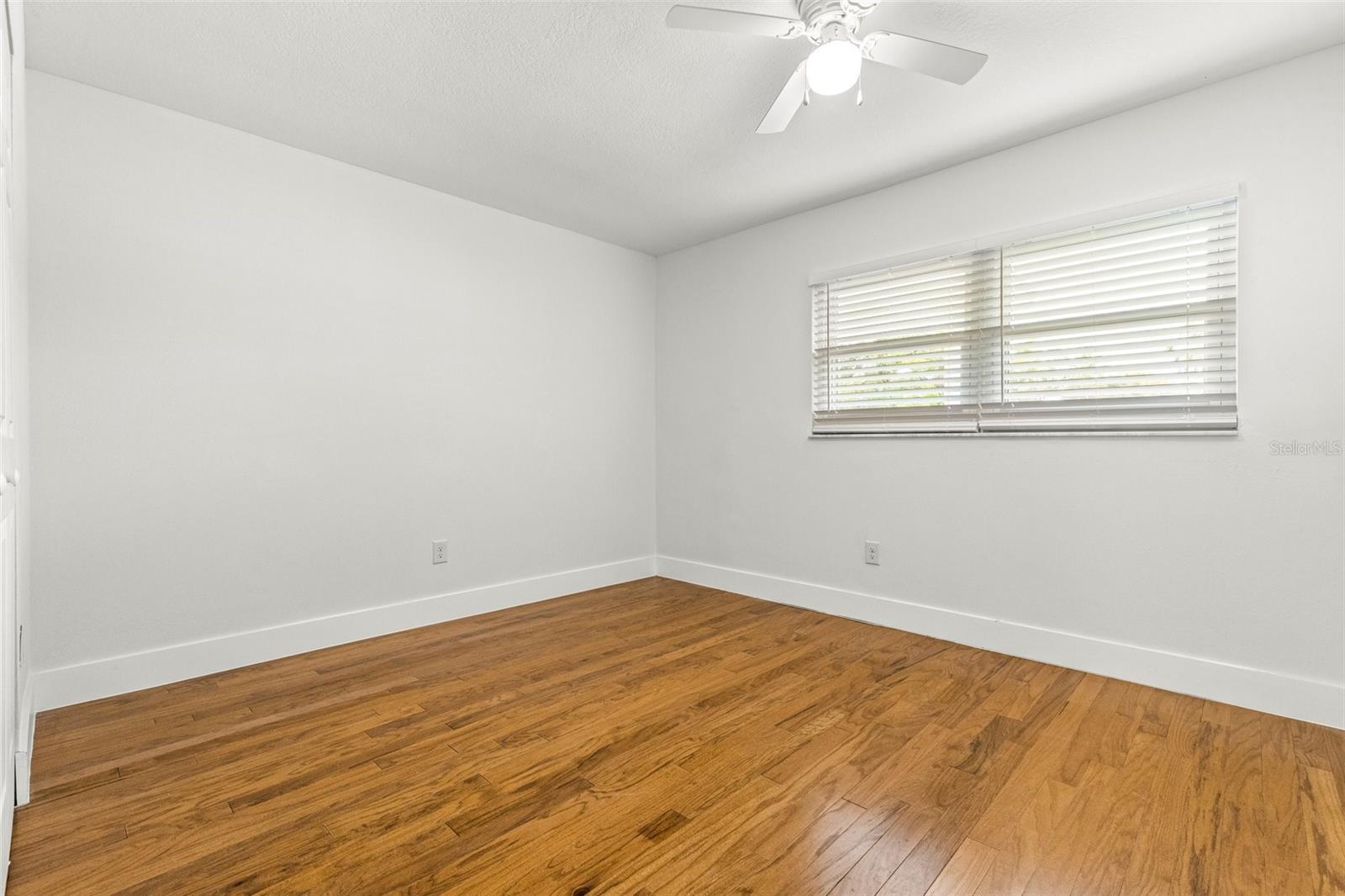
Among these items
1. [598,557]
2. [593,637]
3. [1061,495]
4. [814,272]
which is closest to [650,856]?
[593,637]

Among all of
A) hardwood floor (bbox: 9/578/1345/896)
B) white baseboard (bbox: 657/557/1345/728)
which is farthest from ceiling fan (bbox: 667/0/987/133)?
white baseboard (bbox: 657/557/1345/728)

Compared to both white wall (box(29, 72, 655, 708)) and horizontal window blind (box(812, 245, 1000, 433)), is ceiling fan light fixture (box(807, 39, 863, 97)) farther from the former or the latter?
white wall (box(29, 72, 655, 708))

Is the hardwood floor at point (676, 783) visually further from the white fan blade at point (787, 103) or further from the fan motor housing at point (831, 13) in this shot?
the fan motor housing at point (831, 13)

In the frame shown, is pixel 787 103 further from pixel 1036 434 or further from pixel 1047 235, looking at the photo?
pixel 1036 434

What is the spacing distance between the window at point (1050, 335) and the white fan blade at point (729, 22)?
1683 millimetres

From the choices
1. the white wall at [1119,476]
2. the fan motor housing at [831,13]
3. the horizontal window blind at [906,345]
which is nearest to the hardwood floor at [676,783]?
the white wall at [1119,476]

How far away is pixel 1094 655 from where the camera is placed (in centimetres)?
268

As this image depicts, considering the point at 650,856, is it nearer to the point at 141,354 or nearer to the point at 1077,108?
the point at 141,354

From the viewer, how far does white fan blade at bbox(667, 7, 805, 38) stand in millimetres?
1720

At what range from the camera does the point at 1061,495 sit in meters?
2.79

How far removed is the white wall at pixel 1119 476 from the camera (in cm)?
224

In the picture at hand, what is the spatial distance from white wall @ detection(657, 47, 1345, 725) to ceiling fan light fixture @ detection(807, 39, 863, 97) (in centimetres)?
150

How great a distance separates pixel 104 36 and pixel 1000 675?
4123 millimetres

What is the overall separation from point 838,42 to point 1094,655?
2610 millimetres
